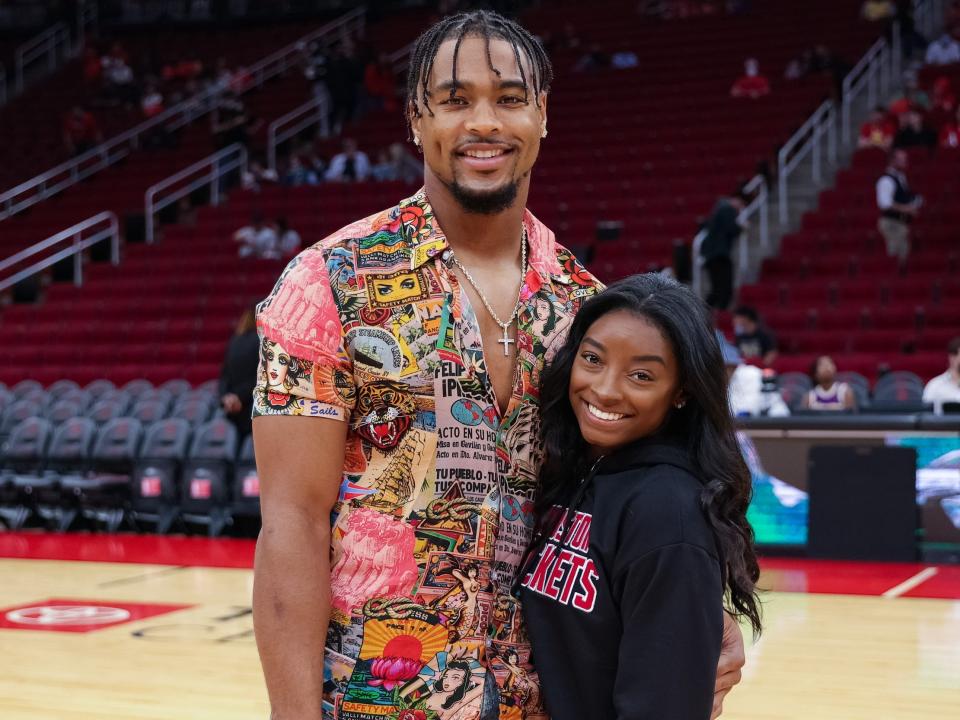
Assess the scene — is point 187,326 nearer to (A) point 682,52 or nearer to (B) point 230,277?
(B) point 230,277

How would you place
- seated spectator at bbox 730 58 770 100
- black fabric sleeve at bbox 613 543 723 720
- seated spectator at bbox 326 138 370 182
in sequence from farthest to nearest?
1. seated spectator at bbox 326 138 370 182
2. seated spectator at bbox 730 58 770 100
3. black fabric sleeve at bbox 613 543 723 720

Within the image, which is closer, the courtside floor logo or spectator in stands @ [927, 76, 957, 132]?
the courtside floor logo

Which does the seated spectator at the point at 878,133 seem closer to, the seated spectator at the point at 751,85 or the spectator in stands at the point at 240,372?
the seated spectator at the point at 751,85

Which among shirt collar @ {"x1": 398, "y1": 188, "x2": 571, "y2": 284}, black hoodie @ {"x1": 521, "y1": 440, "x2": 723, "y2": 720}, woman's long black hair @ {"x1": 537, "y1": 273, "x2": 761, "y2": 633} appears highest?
shirt collar @ {"x1": 398, "y1": 188, "x2": 571, "y2": 284}

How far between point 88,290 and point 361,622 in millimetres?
12970

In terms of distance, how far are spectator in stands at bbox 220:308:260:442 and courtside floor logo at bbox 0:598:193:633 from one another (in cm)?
228

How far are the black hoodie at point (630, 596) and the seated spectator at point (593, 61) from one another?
49.3ft

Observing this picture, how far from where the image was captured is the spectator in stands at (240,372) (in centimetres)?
841

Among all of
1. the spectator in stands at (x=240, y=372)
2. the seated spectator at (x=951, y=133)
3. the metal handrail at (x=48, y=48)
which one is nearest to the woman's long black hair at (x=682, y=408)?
the spectator in stands at (x=240, y=372)

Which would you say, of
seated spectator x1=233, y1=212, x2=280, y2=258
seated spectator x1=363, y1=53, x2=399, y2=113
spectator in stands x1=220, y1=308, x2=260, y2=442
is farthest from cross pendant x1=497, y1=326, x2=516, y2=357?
seated spectator x1=363, y1=53, x2=399, y2=113

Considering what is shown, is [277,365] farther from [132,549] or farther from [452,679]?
[132,549]

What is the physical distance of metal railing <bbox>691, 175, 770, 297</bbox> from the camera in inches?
443

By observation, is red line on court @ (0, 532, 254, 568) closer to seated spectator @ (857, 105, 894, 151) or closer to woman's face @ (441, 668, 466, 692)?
woman's face @ (441, 668, 466, 692)

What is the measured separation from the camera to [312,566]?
1572 mm
